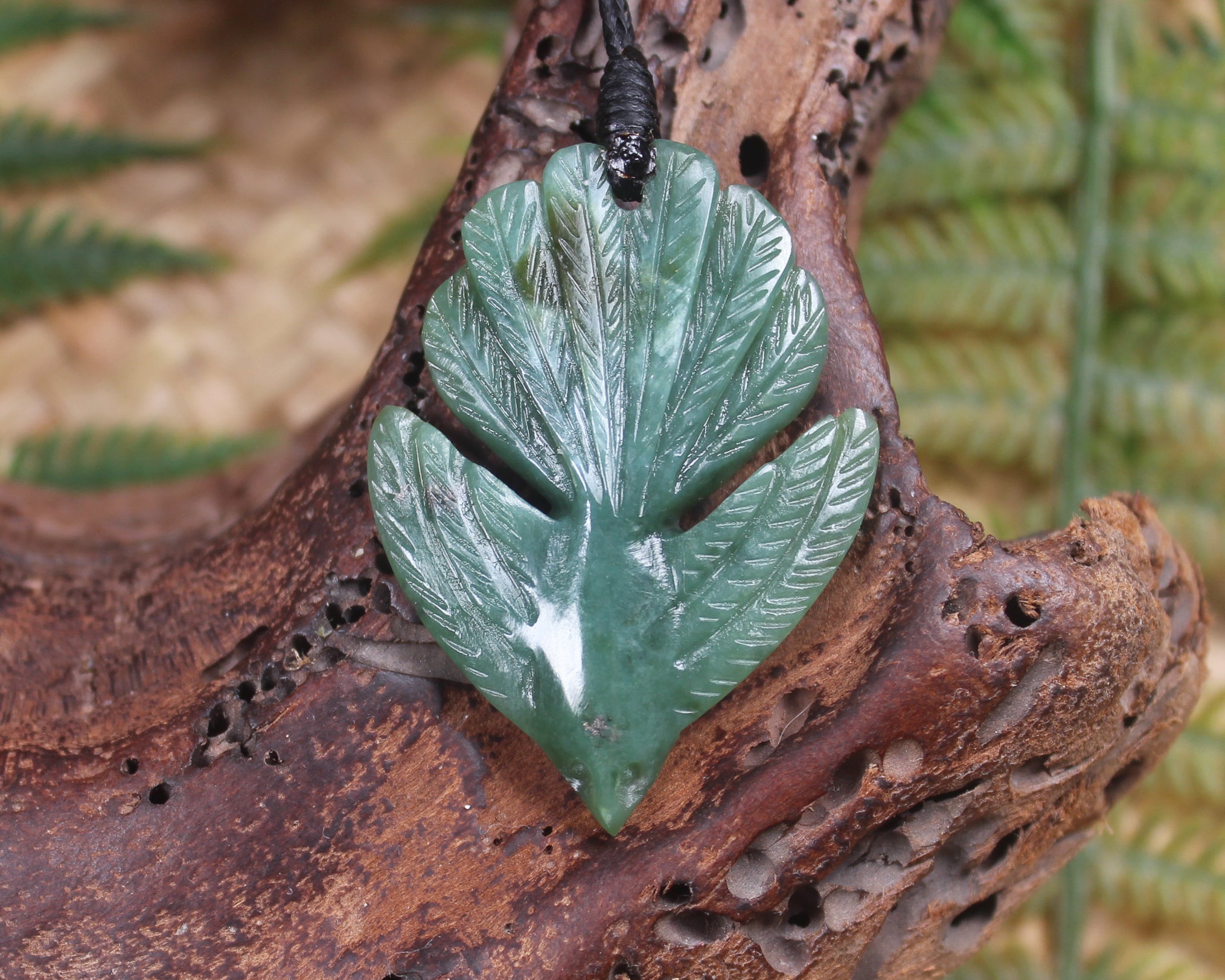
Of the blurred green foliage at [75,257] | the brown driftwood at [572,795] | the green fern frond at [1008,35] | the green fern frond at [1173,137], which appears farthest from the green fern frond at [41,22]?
the green fern frond at [1173,137]

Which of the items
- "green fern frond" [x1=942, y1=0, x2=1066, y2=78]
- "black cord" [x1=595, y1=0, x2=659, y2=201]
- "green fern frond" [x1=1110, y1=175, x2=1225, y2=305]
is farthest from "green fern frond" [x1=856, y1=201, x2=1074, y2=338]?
"black cord" [x1=595, y1=0, x2=659, y2=201]

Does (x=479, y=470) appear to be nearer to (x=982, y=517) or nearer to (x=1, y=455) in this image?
(x=982, y=517)

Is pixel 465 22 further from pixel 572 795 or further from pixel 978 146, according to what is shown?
pixel 572 795

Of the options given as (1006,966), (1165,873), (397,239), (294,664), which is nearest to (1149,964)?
(1165,873)

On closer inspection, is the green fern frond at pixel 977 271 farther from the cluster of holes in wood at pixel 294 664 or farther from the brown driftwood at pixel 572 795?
the cluster of holes in wood at pixel 294 664

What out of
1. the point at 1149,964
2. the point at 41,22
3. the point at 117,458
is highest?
the point at 41,22

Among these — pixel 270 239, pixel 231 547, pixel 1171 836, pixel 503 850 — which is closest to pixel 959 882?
pixel 503 850
